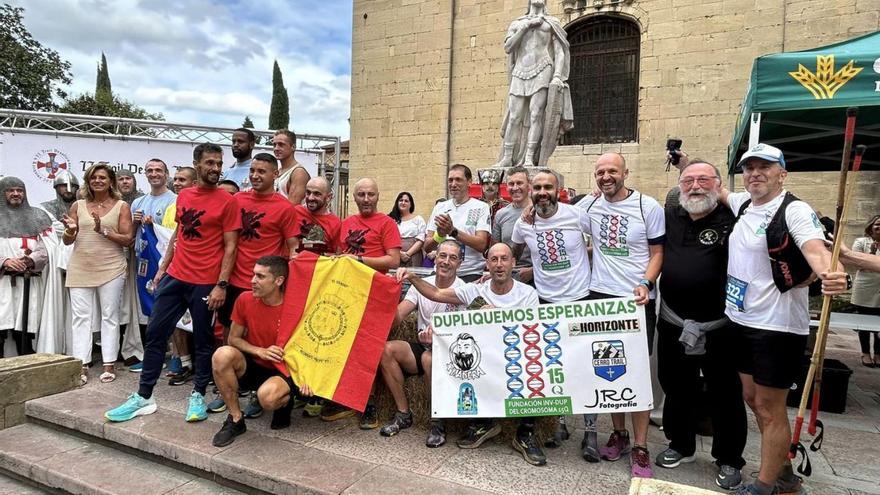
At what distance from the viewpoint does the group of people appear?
2.65m

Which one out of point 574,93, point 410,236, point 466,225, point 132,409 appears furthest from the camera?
point 574,93

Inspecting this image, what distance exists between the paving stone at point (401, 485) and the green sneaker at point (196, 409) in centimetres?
154

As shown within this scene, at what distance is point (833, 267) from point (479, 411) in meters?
2.12

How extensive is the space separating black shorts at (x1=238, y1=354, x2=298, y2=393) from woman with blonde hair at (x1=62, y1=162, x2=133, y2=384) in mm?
1997

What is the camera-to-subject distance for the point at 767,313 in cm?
260

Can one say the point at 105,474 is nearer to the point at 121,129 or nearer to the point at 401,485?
the point at 401,485

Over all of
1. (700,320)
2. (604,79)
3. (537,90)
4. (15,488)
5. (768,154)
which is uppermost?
(604,79)

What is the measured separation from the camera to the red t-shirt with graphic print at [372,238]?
4.01 meters

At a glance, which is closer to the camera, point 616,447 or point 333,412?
point 616,447

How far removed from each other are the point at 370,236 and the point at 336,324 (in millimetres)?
800

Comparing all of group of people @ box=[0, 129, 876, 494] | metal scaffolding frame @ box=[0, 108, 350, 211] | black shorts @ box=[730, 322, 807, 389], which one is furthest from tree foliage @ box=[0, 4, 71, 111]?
black shorts @ box=[730, 322, 807, 389]

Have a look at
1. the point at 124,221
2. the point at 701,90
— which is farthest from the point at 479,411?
the point at 701,90

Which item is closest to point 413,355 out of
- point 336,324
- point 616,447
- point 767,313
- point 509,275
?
point 336,324

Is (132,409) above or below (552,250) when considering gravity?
below
